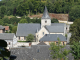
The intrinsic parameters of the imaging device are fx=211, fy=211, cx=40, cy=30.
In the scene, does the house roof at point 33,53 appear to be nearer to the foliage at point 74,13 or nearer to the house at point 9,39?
the house at point 9,39

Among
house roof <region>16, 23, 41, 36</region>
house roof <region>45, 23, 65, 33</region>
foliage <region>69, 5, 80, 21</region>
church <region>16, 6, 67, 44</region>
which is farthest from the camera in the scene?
foliage <region>69, 5, 80, 21</region>

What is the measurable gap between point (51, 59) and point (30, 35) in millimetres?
23444

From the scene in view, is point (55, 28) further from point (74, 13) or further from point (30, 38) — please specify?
point (74, 13)

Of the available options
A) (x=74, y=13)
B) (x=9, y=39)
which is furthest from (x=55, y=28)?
(x=74, y=13)

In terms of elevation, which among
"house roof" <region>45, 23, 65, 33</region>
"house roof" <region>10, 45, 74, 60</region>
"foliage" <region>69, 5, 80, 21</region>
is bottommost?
"foliage" <region>69, 5, 80, 21</region>

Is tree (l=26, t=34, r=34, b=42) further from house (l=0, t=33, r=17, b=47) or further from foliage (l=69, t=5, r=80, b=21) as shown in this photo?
foliage (l=69, t=5, r=80, b=21)

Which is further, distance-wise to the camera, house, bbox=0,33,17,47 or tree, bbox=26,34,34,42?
tree, bbox=26,34,34,42

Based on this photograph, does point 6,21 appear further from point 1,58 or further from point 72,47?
point 1,58

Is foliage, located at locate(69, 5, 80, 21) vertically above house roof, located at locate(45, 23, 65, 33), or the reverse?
house roof, located at locate(45, 23, 65, 33)

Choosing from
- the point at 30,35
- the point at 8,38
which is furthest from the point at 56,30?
the point at 8,38

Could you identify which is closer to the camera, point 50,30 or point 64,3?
point 50,30

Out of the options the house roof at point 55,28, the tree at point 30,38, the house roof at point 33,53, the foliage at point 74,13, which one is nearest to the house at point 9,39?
the tree at point 30,38

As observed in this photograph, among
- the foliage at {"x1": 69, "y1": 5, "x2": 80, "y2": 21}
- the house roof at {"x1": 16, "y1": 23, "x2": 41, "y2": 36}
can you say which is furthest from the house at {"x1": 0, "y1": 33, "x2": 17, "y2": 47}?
the foliage at {"x1": 69, "y1": 5, "x2": 80, "y2": 21}

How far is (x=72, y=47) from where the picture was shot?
59.1 ft
